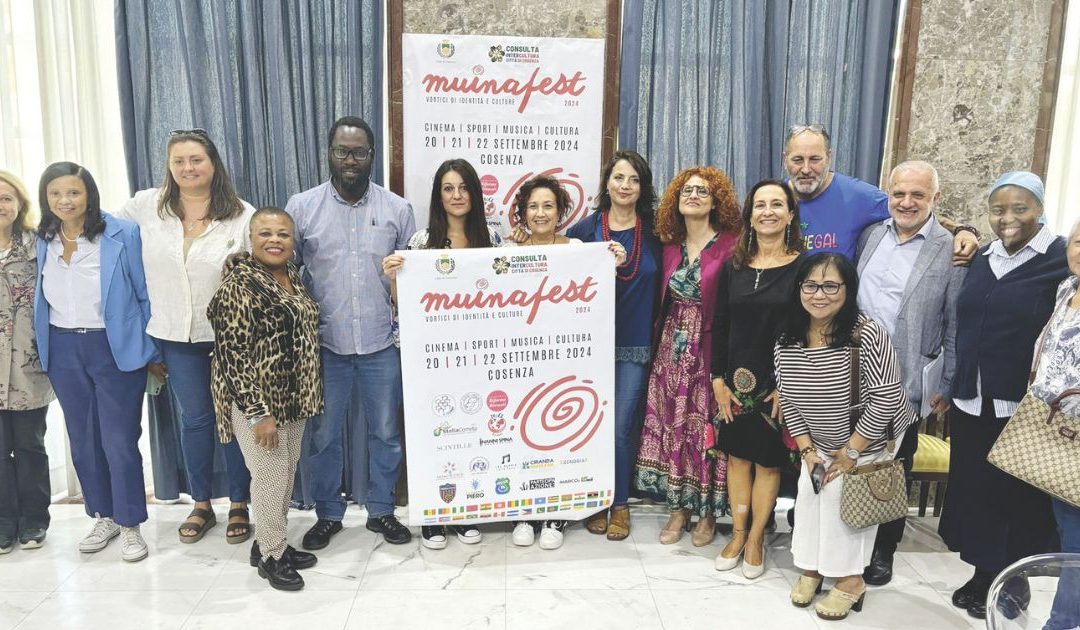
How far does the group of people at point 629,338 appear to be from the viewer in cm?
237

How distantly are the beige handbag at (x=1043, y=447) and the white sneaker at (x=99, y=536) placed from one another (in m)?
3.23

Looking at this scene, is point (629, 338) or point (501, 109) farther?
point (501, 109)

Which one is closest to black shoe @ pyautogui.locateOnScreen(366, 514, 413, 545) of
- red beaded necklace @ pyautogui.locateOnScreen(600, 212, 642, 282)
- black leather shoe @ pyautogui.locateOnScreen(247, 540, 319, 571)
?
black leather shoe @ pyautogui.locateOnScreen(247, 540, 319, 571)

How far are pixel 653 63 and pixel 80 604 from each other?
308 cm

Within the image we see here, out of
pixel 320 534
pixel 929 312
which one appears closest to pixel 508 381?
pixel 320 534

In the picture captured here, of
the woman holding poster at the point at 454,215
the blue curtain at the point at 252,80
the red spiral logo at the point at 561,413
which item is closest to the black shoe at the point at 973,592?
the red spiral logo at the point at 561,413

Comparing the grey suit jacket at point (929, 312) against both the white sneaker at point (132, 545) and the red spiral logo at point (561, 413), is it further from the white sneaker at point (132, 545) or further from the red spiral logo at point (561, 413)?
the white sneaker at point (132, 545)

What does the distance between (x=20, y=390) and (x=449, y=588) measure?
1.81m

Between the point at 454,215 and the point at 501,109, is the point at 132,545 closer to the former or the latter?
the point at 454,215

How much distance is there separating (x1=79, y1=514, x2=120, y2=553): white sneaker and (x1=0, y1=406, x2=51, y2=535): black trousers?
214 mm

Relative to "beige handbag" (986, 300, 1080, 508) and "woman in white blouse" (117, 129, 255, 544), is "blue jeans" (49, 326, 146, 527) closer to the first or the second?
"woman in white blouse" (117, 129, 255, 544)

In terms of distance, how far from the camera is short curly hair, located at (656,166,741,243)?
9.14 feet

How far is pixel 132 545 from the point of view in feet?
9.32

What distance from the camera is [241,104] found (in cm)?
317
